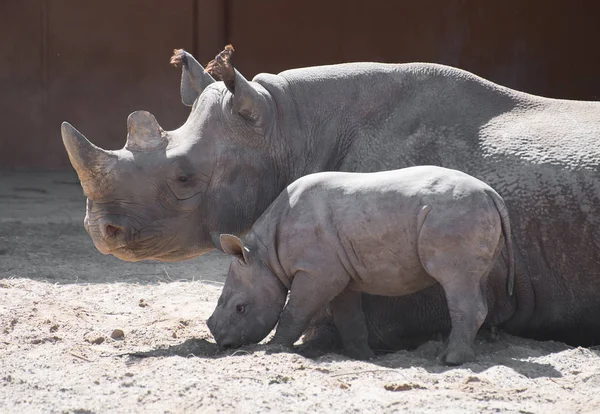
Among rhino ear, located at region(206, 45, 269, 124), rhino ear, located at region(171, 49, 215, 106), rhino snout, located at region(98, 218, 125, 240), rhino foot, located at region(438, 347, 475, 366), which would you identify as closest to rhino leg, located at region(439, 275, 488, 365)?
rhino foot, located at region(438, 347, 475, 366)

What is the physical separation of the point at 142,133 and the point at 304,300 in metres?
1.15

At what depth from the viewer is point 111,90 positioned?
11.6 metres

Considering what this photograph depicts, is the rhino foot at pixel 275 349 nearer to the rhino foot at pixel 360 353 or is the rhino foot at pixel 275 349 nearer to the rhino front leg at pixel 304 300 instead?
the rhino front leg at pixel 304 300

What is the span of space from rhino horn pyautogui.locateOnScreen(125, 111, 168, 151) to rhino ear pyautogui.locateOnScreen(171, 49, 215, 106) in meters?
0.71

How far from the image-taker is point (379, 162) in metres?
5.37

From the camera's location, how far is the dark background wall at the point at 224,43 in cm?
1139

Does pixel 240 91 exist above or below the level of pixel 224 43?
above

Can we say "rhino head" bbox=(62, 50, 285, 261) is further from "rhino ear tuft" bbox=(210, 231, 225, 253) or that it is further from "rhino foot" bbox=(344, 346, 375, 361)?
"rhino foot" bbox=(344, 346, 375, 361)

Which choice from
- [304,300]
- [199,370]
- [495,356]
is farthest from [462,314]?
[199,370]

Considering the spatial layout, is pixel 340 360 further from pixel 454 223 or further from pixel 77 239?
pixel 77 239

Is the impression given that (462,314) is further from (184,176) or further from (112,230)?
(112,230)

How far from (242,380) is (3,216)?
5.67 metres

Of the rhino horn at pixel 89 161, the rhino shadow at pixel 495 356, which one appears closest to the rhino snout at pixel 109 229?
the rhino horn at pixel 89 161

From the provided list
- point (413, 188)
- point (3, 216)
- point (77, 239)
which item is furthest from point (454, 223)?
point (3, 216)
